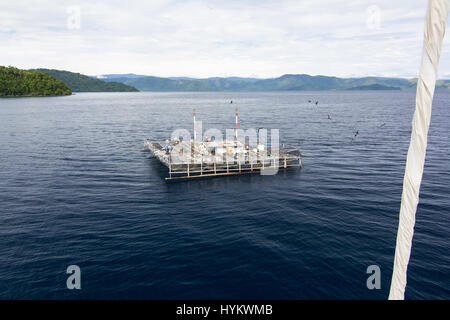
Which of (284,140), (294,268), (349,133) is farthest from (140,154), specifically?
(349,133)

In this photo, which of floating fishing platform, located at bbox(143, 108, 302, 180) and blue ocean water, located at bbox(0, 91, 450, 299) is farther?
floating fishing platform, located at bbox(143, 108, 302, 180)

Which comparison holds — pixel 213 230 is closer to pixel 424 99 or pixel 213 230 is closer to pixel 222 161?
pixel 222 161

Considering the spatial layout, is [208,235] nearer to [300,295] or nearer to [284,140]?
[300,295]

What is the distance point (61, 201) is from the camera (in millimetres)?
38688

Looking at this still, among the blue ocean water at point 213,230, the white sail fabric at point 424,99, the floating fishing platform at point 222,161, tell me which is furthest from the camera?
the floating fishing platform at point 222,161

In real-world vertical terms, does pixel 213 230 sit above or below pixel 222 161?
below

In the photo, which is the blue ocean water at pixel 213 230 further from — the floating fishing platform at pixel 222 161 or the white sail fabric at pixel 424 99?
the white sail fabric at pixel 424 99

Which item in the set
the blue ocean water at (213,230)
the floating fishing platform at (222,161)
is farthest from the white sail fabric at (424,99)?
the floating fishing platform at (222,161)

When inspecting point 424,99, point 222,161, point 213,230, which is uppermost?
point 424,99

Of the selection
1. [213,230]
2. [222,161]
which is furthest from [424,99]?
[222,161]

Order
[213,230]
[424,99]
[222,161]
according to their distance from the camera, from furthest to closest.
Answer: [222,161]
[213,230]
[424,99]

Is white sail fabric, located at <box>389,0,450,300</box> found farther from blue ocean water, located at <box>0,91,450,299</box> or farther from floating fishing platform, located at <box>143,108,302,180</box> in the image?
floating fishing platform, located at <box>143,108,302,180</box>

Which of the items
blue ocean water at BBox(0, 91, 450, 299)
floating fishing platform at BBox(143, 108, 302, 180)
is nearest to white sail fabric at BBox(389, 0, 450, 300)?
blue ocean water at BBox(0, 91, 450, 299)

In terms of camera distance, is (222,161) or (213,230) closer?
(213,230)
